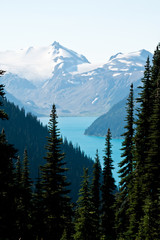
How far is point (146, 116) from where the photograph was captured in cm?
3231

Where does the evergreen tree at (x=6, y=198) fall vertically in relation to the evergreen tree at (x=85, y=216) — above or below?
above

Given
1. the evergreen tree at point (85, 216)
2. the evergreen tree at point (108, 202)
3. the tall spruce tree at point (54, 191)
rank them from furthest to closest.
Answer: the evergreen tree at point (108, 202) → the tall spruce tree at point (54, 191) → the evergreen tree at point (85, 216)

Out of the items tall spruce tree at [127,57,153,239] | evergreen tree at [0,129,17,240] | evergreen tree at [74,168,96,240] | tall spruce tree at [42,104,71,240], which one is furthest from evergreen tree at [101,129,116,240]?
evergreen tree at [0,129,17,240]

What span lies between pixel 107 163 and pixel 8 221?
3179 centimetres

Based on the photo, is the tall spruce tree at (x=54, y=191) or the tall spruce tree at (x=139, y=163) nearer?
the tall spruce tree at (x=139, y=163)

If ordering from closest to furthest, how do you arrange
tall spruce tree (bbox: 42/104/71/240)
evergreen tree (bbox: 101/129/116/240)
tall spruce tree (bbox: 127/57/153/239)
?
tall spruce tree (bbox: 127/57/153/239), tall spruce tree (bbox: 42/104/71/240), evergreen tree (bbox: 101/129/116/240)

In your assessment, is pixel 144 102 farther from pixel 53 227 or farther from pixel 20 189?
pixel 20 189

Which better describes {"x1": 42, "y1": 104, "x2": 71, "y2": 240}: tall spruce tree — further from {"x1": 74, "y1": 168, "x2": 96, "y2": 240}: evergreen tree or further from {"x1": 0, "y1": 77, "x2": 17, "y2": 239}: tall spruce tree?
{"x1": 0, "y1": 77, "x2": 17, "y2": 239}: tall spruce tree

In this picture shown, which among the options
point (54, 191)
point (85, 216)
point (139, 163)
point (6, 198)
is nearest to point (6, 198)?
point (6, 198)

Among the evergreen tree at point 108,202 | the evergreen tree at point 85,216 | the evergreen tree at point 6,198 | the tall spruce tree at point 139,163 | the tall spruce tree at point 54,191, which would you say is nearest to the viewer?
the evergreen tree at point 6,198

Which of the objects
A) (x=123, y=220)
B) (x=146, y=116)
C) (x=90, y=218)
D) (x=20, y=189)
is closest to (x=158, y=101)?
(x=146, y=116)

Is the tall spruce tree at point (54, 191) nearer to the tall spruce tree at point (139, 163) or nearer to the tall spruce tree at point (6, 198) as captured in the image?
the tall spruce tree at point (139, 163)

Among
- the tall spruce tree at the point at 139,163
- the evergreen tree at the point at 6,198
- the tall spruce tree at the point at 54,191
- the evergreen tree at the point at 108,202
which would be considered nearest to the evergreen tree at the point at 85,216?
the tall spruce tree at the point at 54,191

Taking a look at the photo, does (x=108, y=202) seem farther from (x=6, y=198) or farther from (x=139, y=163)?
(x=6, y=198)
